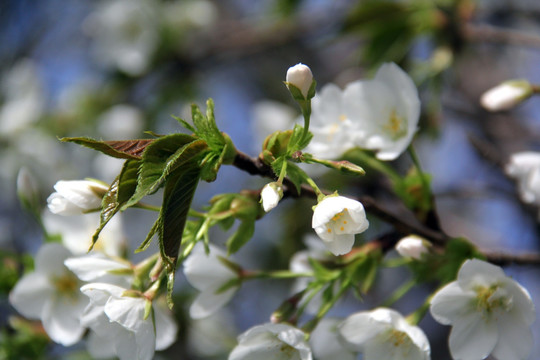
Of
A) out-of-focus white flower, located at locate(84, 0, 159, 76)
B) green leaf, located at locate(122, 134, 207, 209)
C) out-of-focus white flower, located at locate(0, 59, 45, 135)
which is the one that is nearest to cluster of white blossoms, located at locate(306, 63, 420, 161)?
green leaf, located at locate(122, 134, 207, 209)

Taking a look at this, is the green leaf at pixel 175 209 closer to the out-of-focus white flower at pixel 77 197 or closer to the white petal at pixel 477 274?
the out-of-focus white flower at pixel 77 197

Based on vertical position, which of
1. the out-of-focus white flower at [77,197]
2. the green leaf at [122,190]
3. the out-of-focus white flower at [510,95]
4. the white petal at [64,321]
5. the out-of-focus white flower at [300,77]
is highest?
the out-of-focus white flower at [300,77]

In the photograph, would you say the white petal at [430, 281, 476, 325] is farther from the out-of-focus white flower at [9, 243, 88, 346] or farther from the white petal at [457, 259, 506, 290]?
the out-of-focus white flower at [9, 243, 88, 346]

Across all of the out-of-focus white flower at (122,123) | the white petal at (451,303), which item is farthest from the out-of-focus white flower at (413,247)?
the out-of-focus white flower at (122,123)

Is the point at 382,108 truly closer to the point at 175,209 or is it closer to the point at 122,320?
the point at 175,209

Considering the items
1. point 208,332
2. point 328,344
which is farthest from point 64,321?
point 208,332

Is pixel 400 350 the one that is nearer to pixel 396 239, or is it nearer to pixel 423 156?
pixel 396 239
